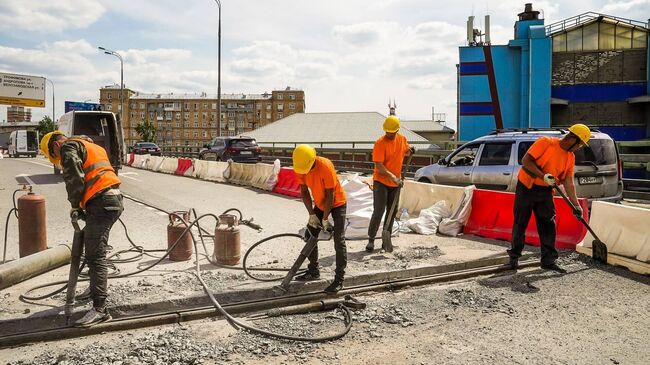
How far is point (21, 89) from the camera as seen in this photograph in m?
26.2

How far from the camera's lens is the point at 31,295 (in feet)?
16.7

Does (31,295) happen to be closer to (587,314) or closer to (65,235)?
(65,235)

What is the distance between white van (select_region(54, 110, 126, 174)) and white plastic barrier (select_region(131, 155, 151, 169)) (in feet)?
30.7

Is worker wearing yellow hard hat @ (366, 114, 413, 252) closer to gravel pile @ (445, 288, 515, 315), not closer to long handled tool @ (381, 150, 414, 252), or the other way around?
long handled tool @ (381, 150, 414, 252)

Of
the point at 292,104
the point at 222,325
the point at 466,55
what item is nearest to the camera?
the point at 222,325

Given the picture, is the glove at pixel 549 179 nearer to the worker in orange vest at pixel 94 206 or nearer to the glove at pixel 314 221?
the glove at pixel 314 221

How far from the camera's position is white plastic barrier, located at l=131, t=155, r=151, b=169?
29156 mm

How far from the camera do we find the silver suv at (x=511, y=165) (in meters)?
9.14

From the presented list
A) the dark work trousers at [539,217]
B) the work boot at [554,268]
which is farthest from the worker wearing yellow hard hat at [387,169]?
the work boot at [554,268]

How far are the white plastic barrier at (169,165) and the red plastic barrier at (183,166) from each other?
0.48 m

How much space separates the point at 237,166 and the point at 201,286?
45.6ft

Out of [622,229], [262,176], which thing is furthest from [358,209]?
[262,176]

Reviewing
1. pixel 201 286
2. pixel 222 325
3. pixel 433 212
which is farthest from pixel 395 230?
pixel 222 325

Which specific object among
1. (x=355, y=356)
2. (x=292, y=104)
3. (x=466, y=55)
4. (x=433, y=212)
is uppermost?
(x=292, y=104)
